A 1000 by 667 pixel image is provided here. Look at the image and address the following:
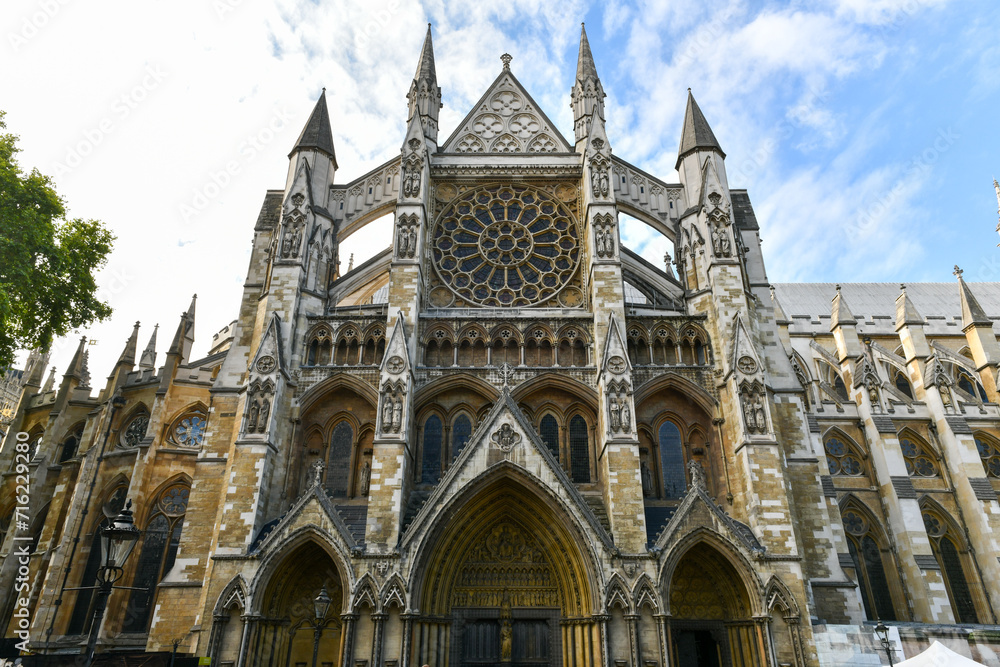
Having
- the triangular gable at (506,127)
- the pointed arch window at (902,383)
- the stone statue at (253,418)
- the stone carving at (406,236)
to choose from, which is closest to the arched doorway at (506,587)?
the stone statue at (253,418)

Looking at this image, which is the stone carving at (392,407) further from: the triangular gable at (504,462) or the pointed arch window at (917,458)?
the pointed arch window at (917,458)

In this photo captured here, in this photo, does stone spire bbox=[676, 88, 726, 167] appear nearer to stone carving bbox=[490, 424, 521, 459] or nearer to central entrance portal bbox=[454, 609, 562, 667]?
stone carving bbox=[490, 424, 521, 459]

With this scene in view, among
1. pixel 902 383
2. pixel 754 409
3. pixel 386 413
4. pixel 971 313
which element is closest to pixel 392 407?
pixel 386 413

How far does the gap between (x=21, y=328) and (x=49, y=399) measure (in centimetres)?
1472

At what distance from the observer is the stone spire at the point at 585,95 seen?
22.9 metres

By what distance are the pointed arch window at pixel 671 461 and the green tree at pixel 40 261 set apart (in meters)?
15.9

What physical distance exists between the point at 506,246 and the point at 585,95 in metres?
6.71

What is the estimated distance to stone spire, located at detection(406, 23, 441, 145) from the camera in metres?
23.0

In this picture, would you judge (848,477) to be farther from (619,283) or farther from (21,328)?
(21,328)

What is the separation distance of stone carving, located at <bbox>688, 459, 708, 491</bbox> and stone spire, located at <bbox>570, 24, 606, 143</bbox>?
12.0m

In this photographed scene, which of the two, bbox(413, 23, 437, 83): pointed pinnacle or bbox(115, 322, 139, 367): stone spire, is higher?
bbox(413, 23, 437, 83): pointed pinnacle

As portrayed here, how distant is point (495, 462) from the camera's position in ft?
53.9

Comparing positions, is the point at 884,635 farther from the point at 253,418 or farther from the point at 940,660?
the point at 253,418

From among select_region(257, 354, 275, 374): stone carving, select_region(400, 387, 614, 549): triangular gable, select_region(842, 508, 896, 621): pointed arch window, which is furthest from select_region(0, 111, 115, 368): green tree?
select_region(842, 508, 896, 621): pointed arch window
